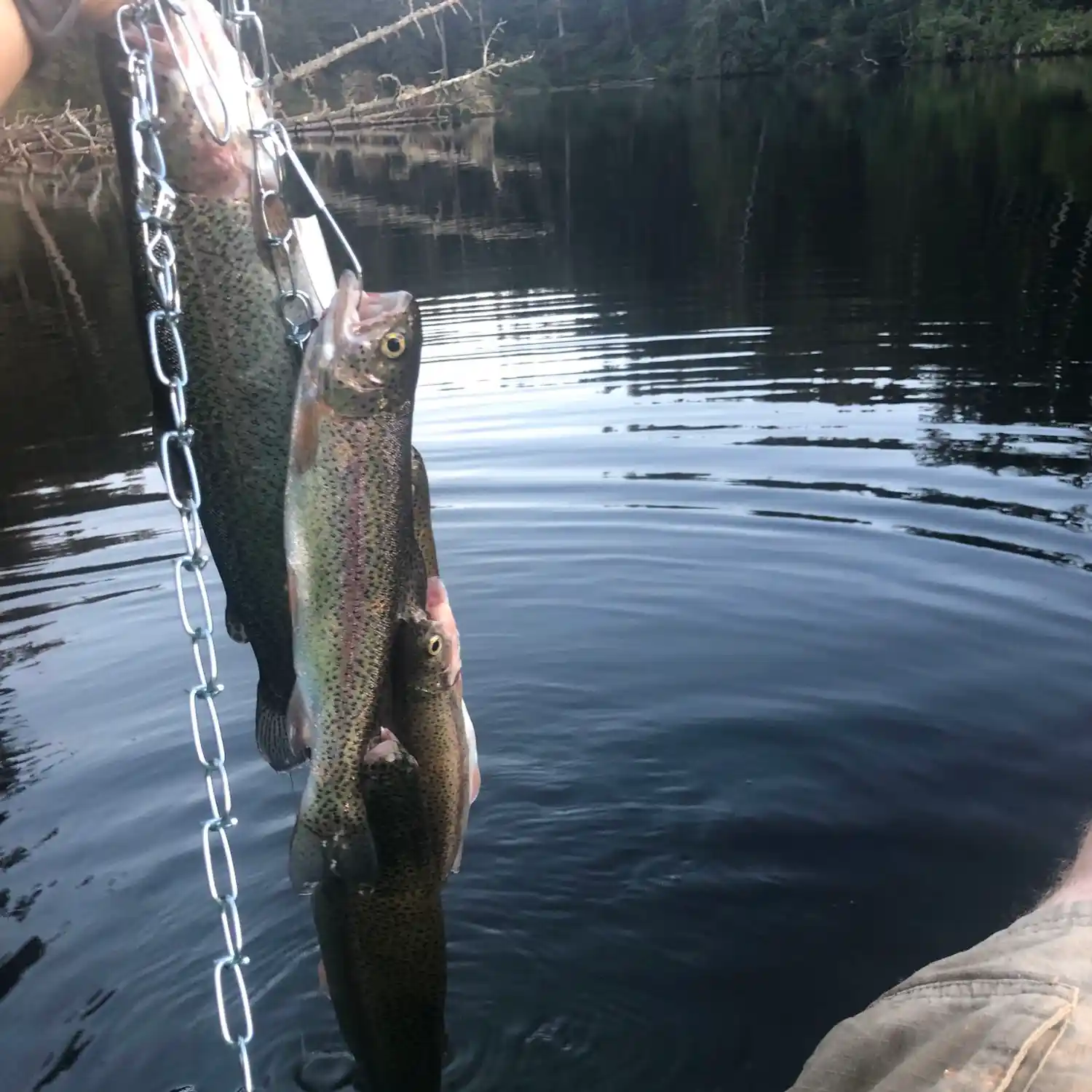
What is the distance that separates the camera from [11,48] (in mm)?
1938

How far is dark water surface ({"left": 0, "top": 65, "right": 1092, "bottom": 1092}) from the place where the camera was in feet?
13.8

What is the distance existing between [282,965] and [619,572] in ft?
12.9

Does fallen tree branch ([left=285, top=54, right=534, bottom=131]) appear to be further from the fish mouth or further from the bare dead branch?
the fish mouth

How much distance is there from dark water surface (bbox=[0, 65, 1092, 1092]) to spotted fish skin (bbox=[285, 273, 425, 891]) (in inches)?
74.3

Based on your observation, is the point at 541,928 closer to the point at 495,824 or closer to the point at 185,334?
the point at 495,824

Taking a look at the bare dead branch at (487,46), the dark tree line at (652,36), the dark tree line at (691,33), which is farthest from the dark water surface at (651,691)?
the dark tree line at (691,33)

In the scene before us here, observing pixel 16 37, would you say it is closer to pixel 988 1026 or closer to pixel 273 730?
pixel 273 730

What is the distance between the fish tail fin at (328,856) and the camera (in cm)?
245

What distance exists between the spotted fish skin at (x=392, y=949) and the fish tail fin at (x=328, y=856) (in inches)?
2.0

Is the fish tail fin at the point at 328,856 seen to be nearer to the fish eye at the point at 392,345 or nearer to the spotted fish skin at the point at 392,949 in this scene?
the spotted fish skin at the point at 392,949

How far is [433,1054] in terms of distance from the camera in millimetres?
2877

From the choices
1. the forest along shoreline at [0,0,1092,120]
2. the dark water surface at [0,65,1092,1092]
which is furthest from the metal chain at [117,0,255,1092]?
the forest along shoreline at [0,0,1092,120]

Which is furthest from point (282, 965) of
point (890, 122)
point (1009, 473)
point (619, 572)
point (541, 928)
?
point (890, 122)

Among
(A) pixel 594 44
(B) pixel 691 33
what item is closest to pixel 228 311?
(B) pixel 691 33
